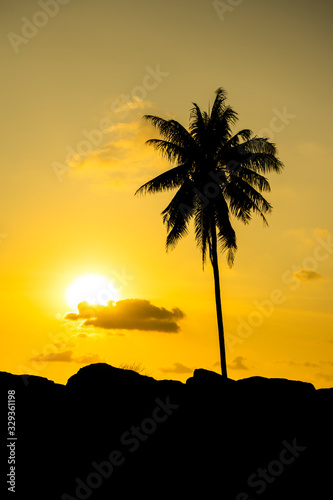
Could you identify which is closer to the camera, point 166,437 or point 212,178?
point 166,437

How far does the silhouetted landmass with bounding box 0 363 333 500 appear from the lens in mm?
17266

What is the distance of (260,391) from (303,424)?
1704 mm

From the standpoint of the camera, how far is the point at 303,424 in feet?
59.5

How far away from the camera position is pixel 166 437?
18125 mm

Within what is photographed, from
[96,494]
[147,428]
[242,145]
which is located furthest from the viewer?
[242,145]

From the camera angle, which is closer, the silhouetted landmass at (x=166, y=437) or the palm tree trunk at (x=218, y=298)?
the silhouetted landmass at (x=166, y=437)

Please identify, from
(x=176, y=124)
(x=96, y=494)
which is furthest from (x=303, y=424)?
(x=176, y=124)

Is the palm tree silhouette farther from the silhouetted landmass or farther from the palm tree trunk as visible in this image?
the silhouetted landmass

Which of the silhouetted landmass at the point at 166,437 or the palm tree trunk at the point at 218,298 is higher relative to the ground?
the palm tree trunk at the point at 218,298

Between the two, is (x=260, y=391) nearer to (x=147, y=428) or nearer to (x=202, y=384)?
(x=202, y=384)

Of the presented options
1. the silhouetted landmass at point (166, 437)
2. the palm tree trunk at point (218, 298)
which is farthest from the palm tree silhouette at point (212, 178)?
the silhouetted landmass at point (166, 437)

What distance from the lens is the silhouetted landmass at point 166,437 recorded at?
1727 cm

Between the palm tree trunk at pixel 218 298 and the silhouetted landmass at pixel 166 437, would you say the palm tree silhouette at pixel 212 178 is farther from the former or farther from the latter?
the silhouetted landmass at pixel 166 437

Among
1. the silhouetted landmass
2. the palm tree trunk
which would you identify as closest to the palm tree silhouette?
the palm tree trunk
